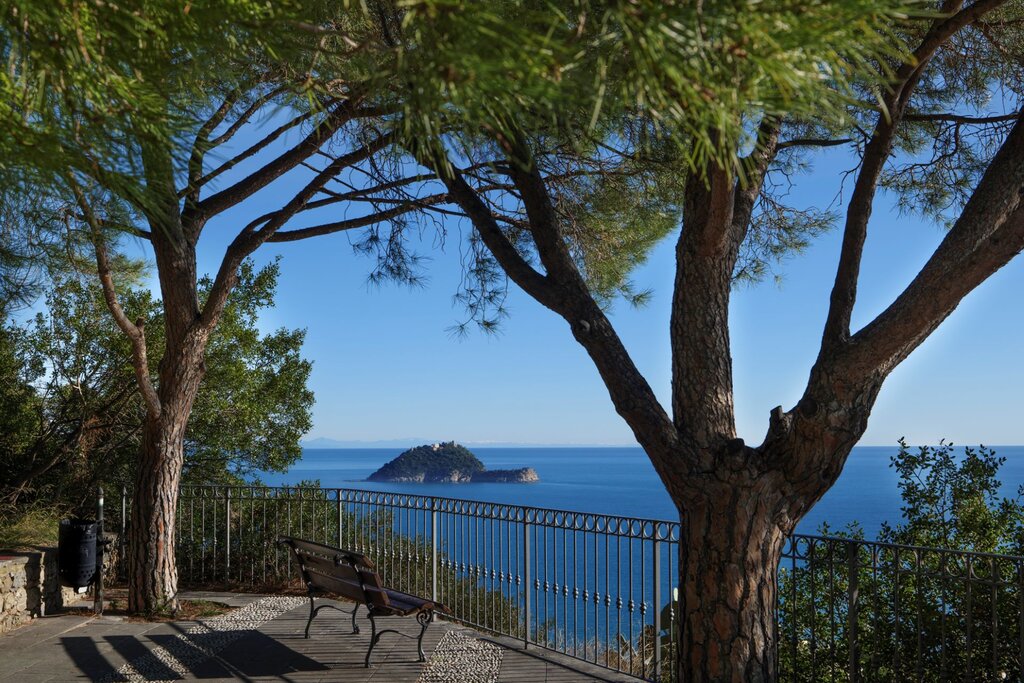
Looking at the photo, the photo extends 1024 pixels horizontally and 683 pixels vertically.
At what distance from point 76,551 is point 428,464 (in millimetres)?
73577

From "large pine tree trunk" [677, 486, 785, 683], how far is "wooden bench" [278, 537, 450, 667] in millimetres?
1952

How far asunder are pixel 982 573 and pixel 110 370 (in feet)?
33.4

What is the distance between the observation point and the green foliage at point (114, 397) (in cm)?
1097

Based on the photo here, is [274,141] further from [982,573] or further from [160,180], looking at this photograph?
[982,573]

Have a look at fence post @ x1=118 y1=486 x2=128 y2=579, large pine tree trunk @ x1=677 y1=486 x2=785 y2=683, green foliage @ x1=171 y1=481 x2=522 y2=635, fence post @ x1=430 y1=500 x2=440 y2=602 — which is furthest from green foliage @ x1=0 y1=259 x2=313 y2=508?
large pine tree trunk @ x1=677 y1=486 x2=785 y2=683

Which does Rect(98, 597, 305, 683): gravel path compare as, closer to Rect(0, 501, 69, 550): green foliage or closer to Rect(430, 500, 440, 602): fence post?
Rect(430, 500, 440, 602): fence post

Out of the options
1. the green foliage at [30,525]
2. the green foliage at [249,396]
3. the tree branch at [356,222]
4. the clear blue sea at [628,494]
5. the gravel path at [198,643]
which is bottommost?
the clear blue sea at [628,494]

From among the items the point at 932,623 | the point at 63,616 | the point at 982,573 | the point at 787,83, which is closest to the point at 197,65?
the point at 787,83

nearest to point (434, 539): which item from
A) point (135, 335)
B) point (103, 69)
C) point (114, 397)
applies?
point (135, 335)

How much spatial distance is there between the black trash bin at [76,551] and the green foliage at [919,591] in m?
6.13

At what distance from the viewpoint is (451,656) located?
6520 mm

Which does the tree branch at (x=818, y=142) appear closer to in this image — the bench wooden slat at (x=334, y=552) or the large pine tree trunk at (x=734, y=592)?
the large pine tree trunk at (x=734, y=592)

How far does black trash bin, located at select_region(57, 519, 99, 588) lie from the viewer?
8.04 meters

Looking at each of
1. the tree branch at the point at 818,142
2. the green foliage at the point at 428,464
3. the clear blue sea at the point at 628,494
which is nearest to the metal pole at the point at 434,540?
the tree branch at the point at 818,142
